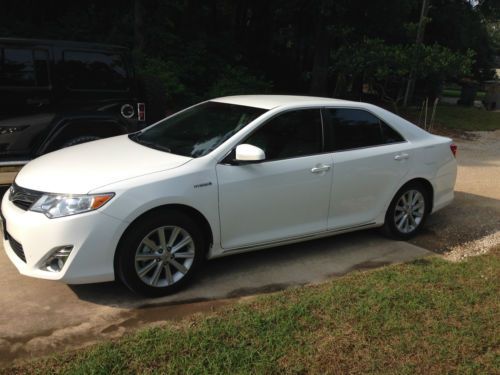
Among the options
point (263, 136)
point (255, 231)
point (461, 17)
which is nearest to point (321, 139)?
point (263, 136)

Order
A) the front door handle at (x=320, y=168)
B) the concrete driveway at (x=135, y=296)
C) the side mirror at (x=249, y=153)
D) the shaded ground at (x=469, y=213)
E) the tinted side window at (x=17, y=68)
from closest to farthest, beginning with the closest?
the concrete driveway at (x=135, y=296) → the side mirror at (x=249, y=153) → the front door handle at (x=320, y=168) → the shaded ground at (x=469, y=213) → the tinted side window at (x=17, y=68)

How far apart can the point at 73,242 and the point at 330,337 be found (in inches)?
71.5

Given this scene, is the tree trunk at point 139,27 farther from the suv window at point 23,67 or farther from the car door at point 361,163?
the car door at point 361,163

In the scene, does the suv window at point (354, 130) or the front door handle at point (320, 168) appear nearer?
the front door handle at point (320, 168)

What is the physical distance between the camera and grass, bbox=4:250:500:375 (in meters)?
3.09

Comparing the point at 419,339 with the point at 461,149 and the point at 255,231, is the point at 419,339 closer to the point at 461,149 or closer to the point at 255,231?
the point at 255,231

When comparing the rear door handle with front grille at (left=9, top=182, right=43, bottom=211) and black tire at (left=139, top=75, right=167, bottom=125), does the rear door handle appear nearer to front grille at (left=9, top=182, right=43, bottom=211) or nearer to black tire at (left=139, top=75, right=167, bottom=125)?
front grille at (left=9, top=182, right=43, bottom=211)

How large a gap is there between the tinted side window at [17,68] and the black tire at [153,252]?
337 centimetres

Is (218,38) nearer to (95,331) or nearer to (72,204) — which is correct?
(72,204)

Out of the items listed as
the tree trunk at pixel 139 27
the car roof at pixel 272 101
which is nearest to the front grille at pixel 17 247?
the car roof at pixel 272 101

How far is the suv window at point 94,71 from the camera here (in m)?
6.45

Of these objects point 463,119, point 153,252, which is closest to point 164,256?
point 153,252

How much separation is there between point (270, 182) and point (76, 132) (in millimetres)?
3170

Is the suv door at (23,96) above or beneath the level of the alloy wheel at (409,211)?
above
